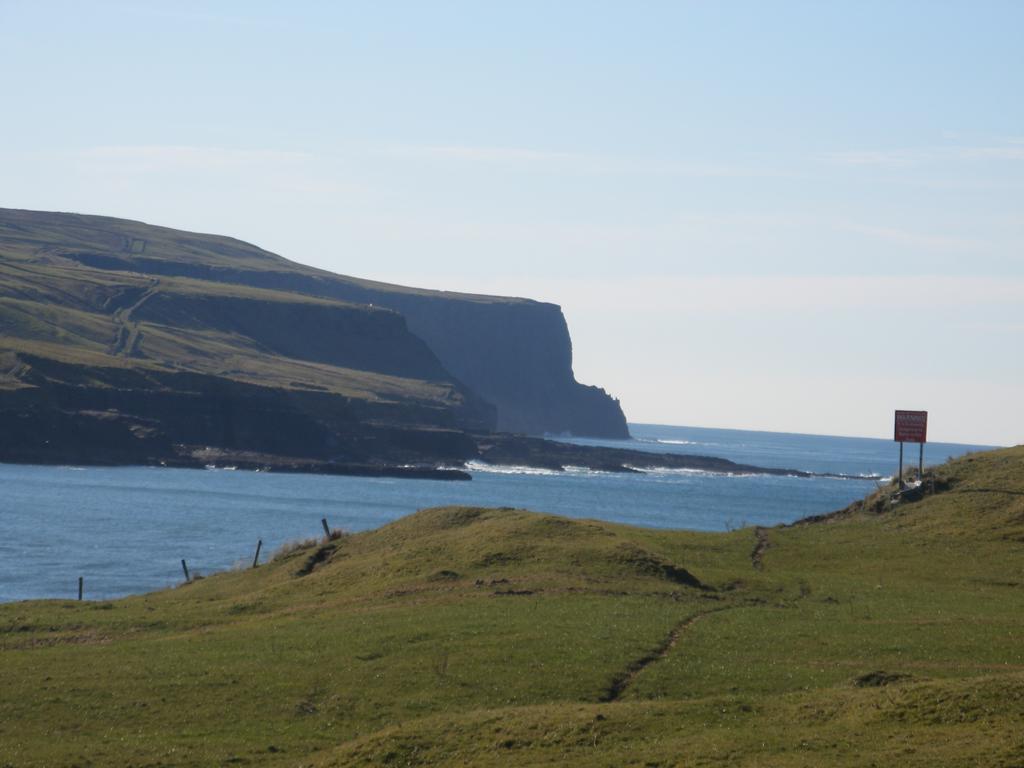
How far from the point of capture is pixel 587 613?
37062 mm

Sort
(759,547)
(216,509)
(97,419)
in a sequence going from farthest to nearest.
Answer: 1. (97,419)
2. (216,509)
3. (759,547)

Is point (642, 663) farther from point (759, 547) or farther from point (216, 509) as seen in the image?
point (216, 509)

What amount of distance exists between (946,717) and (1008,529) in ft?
94.8

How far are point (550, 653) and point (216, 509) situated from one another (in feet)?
322

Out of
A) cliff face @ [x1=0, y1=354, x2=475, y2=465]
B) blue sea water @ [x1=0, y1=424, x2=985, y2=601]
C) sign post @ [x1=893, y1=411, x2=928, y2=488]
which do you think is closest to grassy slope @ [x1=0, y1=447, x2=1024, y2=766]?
sign post @ [x1=893, y1=411, x2=928, y2=488]

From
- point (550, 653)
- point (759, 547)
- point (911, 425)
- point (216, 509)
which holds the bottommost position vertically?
point (216, 509)

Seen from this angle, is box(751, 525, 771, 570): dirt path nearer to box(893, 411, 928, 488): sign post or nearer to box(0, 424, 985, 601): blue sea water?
box(893, 411, 928, 488): sign post

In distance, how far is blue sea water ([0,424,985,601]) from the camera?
80.2 m

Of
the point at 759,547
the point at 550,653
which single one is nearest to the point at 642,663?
the point at 550,653

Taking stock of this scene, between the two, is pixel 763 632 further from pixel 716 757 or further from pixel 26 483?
pixel 26 483

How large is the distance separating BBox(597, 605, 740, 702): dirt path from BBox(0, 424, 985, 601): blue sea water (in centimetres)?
4067

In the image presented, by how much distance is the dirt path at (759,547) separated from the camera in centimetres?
4869

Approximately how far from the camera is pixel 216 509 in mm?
125500

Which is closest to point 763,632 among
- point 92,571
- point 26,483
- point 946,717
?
point 946,717
